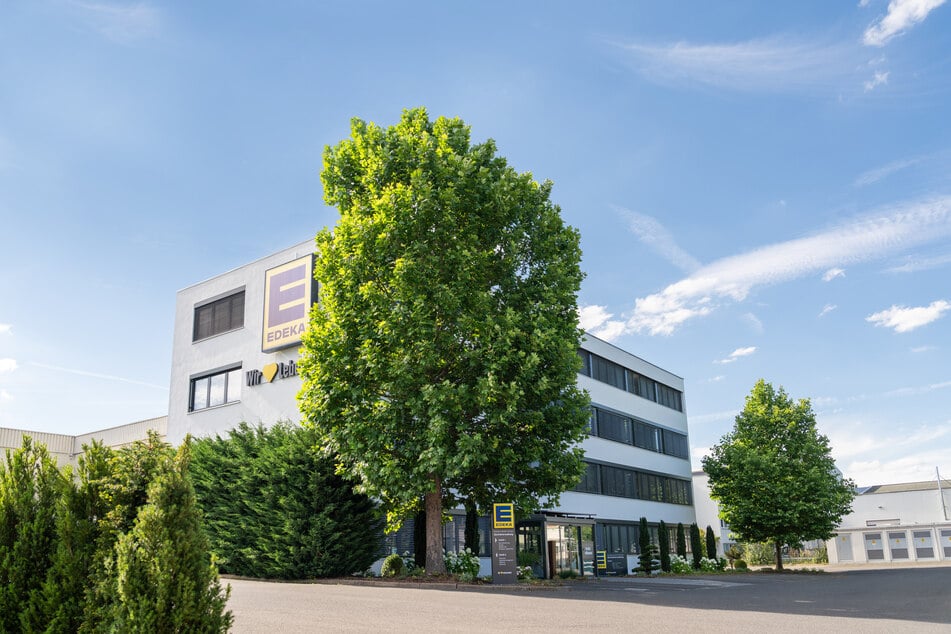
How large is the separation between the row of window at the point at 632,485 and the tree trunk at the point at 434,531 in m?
14.2

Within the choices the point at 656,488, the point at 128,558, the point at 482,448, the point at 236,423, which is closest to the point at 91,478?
the point at 128,558

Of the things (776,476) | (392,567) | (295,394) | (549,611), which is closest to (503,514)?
(392,567)

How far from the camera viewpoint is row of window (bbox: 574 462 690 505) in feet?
134

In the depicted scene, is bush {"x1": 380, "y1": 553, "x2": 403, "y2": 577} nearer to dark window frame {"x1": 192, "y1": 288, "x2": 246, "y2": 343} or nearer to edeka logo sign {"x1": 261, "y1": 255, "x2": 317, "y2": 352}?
edeka logo sign {"x1": 261, "y1": 255, "x2": 317, "y2": 352}

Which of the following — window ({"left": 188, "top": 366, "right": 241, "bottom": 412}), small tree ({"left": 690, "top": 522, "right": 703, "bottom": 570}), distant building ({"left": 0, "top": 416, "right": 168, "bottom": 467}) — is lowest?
small tree ({"left": 690, "top": 522, "right": 703, "bottom": 570})

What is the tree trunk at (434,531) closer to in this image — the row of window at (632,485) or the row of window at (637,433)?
the row of window at (632,485)

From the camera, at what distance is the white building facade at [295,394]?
3181 centimetres

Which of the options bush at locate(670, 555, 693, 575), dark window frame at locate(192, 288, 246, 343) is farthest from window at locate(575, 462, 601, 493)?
dark window frame at locate(192, 288, 246, 343)

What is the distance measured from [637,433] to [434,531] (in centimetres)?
2639

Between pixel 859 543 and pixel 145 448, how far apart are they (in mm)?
76315

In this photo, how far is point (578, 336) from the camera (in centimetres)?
2469

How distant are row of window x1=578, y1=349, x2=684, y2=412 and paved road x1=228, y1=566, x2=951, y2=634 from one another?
19.5 metres

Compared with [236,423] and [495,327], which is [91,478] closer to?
[495,327]

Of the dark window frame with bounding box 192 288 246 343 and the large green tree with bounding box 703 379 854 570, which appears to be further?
the large green tree with bounding box 703 379 854 570
